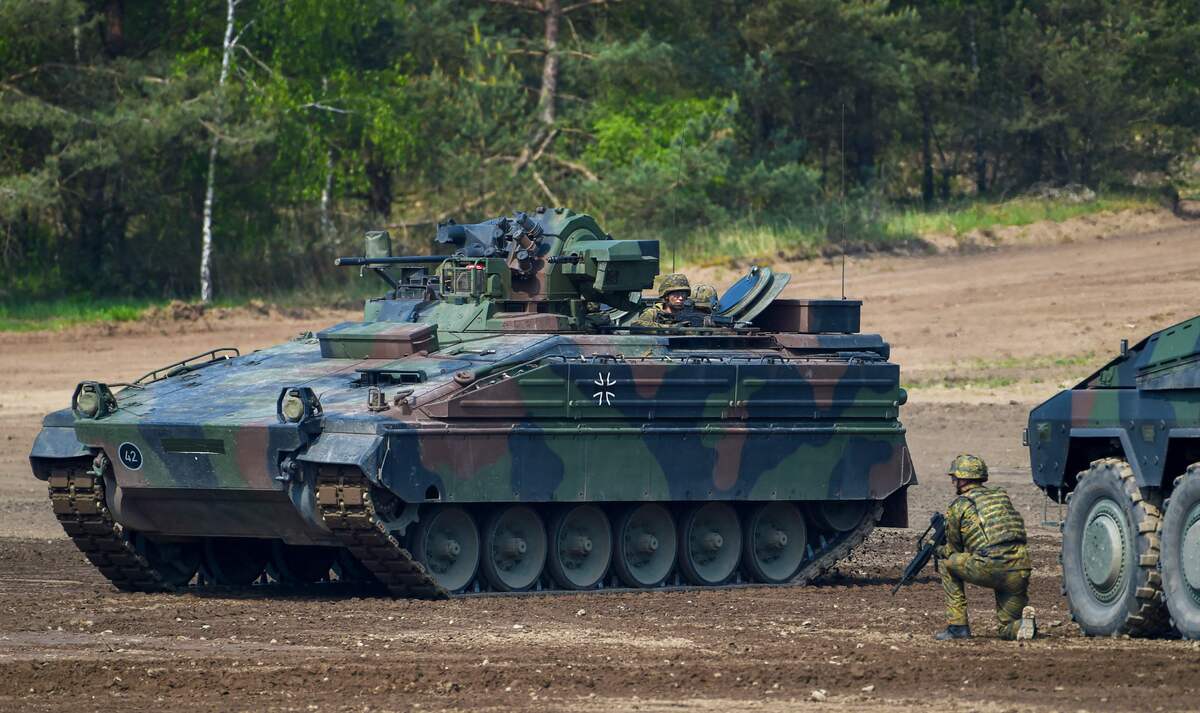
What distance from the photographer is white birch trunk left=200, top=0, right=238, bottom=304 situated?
35875mm

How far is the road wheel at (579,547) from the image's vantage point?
17.2m

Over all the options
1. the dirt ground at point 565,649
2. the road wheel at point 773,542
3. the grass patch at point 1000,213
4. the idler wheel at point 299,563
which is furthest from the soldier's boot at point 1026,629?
the grass patch at point 1000,213

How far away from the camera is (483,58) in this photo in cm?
3966

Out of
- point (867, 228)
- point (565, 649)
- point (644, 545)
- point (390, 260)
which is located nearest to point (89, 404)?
point (390, 260)

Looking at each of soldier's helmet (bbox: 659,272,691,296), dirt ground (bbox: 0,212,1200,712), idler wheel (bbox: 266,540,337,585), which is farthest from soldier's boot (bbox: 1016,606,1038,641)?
idler wheel (bbox: 266,540,337,585)

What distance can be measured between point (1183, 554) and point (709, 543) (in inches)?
239

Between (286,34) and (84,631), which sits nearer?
(84,631)

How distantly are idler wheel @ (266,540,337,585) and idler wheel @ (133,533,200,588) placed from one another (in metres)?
0.73

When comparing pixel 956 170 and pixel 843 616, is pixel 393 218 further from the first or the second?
pixel 843 616

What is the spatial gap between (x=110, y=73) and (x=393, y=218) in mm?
6399

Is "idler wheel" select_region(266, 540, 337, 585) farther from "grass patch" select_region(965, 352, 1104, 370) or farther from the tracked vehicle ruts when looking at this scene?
"grass patch" select_region(965, 352, 1104, 370)

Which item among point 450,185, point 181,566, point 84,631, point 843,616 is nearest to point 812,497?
point 843,616

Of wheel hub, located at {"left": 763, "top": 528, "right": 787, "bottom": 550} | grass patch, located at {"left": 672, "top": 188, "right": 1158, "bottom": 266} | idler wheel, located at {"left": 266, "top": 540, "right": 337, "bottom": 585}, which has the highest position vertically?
grass patch, located at {"left": 672, "top": 188, "right": 1158, "bottom": 266}

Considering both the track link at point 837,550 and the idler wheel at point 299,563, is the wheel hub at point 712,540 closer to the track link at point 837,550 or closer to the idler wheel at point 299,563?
the track link at point 837,550
